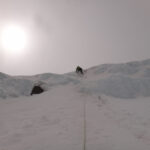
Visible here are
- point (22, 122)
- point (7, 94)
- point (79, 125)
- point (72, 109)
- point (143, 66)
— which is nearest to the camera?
point (79, 125)

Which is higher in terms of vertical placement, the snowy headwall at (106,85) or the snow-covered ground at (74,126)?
the snowy headwall at (106,85)

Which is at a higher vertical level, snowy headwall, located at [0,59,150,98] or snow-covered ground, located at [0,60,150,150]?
snowy headwall, located at [0,59,150,98]

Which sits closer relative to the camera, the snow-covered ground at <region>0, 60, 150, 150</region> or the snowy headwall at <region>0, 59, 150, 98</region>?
the snow-covered ground at <region>0, 60, 150, 150</region>

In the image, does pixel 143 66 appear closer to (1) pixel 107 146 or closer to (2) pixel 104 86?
(2) pixel 104 86

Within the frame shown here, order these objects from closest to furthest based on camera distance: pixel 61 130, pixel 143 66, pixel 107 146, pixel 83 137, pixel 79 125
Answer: pixel 107 146 < pixel 83 137 < pixel 61 130 < pixel 79 125 < pixel 143 66

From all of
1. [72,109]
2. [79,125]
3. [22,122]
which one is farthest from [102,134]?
[72,109]

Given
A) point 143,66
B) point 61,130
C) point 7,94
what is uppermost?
point 143,66

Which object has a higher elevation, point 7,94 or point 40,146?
point 7,94

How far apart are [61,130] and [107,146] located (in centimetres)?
268

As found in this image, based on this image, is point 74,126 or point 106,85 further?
point 106,85

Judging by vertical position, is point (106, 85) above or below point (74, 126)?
above

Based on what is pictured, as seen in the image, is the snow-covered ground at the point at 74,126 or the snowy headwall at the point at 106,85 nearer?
the snow-covered ground at the point at 74,126

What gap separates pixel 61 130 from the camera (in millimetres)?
10195

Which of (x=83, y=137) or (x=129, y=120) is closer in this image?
(x=83, y=137)
